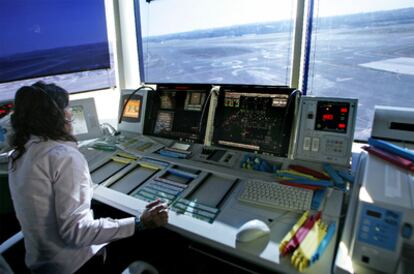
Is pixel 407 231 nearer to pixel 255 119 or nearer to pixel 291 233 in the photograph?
pixel 291 233

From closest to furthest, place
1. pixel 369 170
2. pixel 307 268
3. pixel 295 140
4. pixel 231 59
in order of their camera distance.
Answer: pixel 307 268 → pixel 369 170 → pixel 295 140 → pixel 231 59

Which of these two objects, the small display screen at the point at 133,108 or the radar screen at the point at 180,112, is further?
the small display screen at the point at 133,108

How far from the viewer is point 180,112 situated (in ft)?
5.97

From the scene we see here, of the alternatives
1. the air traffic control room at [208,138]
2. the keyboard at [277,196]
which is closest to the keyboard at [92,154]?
the air traffic control room at [208,138]

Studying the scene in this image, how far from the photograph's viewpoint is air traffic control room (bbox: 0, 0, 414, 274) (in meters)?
0.95

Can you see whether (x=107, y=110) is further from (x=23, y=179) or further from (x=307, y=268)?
(x=307, y=268)

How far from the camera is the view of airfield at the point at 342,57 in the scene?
1696mm

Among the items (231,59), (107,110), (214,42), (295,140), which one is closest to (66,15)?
(107,110)

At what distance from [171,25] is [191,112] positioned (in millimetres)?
1252

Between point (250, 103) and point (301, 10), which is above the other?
point (301, 10)

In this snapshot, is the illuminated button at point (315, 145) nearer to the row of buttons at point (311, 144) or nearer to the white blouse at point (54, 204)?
the row of buttons at point (311, 144)

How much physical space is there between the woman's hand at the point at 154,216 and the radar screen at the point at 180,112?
0.68m

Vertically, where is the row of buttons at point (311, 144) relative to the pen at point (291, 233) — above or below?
above

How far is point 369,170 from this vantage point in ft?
3.08
